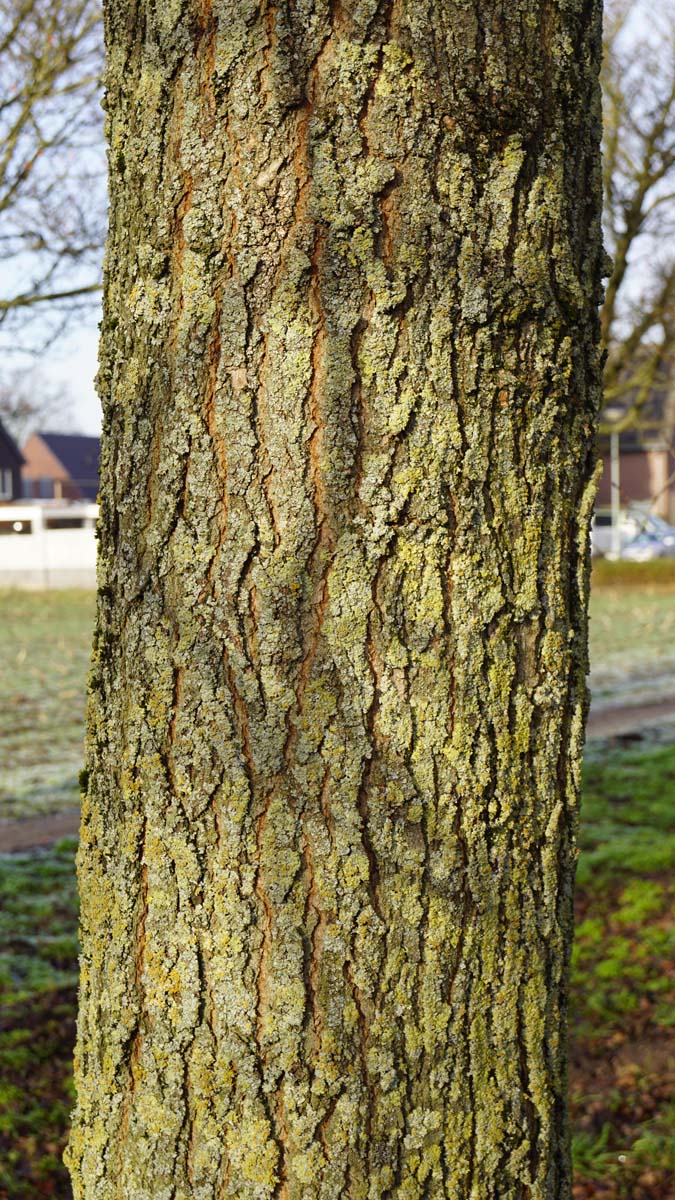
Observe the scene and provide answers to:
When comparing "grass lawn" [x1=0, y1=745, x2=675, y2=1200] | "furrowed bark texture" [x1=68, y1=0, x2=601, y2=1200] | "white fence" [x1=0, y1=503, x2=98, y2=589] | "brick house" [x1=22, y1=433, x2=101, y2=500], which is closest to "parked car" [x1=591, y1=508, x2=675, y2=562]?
"white fence" [x1=0, y1=503, x2=98, y2=589]

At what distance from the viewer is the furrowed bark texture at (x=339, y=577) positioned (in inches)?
50.1

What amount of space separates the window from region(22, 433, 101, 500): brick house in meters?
10.1

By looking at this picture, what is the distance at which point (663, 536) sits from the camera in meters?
28.6

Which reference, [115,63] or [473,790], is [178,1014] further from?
[115,63]

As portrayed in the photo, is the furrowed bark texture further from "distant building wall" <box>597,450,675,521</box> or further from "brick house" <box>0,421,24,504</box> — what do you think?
"brick house" <box>0,421,24,504</box>

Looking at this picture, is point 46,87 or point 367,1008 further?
point 46,87

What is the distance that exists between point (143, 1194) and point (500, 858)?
0.61 metres

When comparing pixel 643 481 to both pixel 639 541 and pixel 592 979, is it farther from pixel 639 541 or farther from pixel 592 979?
pixel 592 979

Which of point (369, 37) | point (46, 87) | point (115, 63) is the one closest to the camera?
point (369, 37)

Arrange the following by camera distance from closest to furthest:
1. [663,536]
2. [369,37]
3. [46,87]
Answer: [369,37] → [46,87] → [663,536]

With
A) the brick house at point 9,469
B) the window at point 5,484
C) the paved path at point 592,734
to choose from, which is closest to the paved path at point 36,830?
the paved path at point 592,734

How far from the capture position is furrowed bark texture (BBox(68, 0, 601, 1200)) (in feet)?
4.18

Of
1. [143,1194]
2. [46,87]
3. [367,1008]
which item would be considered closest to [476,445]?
[367,1008]

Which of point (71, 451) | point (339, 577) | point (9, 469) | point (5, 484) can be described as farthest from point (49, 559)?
point (71, 451)
